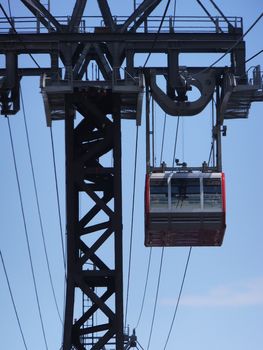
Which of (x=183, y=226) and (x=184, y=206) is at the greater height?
(x=184, y=206)

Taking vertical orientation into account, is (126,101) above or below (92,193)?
above

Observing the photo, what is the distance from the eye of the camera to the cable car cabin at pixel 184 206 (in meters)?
29.0

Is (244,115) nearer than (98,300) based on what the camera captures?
No

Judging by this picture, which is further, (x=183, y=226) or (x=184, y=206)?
(x=184, y=206)

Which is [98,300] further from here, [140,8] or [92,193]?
[140,8]

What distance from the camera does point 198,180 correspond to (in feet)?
96.9

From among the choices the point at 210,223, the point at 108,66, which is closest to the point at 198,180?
the point at 210,223

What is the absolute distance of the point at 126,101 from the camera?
96.9ft

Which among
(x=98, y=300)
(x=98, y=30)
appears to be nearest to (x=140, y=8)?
(x=98, y=30)

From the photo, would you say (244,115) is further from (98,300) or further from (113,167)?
(98,300)

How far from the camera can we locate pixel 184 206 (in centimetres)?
2917

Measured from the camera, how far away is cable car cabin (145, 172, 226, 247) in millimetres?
28953

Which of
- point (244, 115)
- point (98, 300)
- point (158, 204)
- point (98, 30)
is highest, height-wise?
point (98, 30)

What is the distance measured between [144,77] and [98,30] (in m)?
1.51
